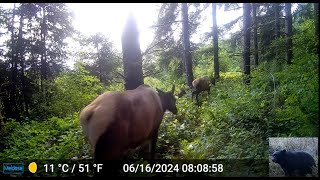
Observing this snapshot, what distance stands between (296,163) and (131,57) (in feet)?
12.1

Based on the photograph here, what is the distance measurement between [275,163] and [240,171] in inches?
20.0

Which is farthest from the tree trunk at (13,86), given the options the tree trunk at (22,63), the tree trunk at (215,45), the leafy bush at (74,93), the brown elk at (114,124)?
the brown elk at (114,124)

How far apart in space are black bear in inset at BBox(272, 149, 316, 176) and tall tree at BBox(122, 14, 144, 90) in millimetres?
3293

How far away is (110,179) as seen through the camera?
4.07 metres

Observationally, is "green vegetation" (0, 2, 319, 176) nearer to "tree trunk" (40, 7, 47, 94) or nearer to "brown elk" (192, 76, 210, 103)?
"brown elk" (192, 76, 210, 103)

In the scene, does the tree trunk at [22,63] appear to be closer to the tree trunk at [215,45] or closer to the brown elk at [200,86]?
the brown elk at [200,86]

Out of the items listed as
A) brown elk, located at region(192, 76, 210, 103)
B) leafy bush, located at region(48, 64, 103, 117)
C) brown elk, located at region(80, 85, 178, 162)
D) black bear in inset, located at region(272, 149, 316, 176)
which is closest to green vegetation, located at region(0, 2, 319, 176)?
black bear in inset, located at region(272, 149, 316, 176)

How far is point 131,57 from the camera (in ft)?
21.4

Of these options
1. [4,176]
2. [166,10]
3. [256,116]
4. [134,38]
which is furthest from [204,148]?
[166,10]

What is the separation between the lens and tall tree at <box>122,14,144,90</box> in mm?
6512

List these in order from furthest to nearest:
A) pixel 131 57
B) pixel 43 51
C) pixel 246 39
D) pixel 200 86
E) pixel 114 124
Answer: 1. pixel 43 51
2. pixel 246 39
3. pixel 200 86
4. pixel 131 57
5. pixel 114 124

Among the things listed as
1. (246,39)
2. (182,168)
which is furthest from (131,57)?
(246,39)

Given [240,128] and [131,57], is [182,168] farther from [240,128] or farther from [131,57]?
[131,57]

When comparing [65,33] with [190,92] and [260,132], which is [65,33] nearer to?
[190,92]
